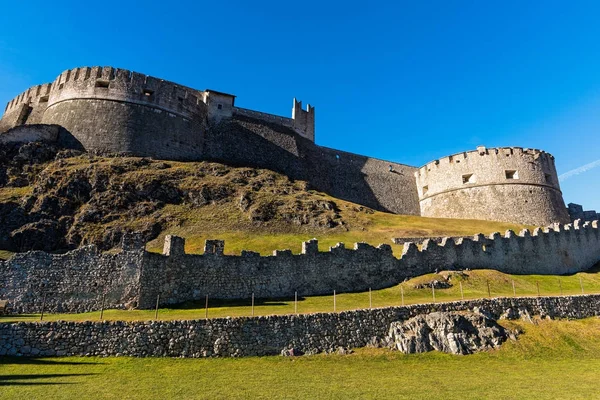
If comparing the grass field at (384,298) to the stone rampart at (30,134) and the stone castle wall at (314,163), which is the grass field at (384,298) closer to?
the stone rampart at (30,134)

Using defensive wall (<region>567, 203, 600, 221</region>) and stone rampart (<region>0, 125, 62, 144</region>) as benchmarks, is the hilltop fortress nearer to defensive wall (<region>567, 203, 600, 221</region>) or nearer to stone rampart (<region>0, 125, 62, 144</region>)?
stone rampart (<region>0, 125, 62, 144</region>)

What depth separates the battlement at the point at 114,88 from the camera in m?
50.2

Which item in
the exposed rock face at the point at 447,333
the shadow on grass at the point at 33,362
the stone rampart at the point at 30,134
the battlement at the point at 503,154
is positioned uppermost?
the battlement at the point at 503,154

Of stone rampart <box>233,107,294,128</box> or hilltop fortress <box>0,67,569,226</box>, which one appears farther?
stone rampart <box>233,107,294,128</box>

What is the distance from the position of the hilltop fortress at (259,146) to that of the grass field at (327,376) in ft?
122

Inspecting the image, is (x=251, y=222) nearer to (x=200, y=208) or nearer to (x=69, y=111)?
(x=200, y=208)

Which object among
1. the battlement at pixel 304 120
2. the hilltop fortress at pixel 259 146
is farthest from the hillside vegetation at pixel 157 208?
the battlement at pixel 304 120

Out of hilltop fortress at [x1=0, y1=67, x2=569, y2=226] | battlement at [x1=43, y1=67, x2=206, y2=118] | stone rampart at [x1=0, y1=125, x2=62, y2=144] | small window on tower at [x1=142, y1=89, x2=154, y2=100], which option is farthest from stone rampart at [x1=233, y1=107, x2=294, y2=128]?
stone rampart at [x1=0, y1=125, x2=62, y2=144]

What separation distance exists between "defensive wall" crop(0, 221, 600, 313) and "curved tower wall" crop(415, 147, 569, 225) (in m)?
31.2

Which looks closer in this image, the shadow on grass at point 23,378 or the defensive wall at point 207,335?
the shadow on grass at point 23,378

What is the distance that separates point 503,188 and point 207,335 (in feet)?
180

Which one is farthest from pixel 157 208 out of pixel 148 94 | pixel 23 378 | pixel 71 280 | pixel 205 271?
pixel 23 378

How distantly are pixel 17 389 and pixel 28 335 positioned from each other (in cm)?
399

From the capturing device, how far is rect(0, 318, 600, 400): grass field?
39.9 feet
